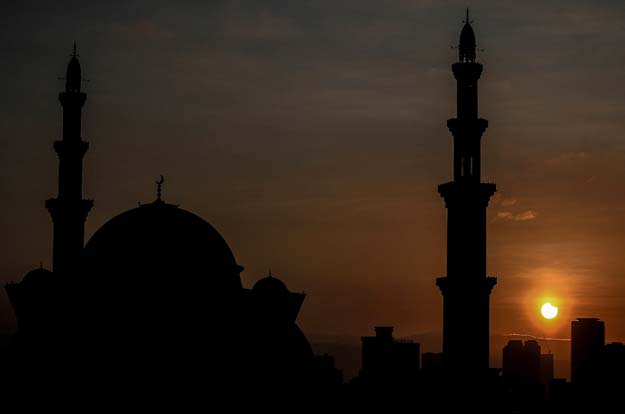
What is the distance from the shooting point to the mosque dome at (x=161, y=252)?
151ft

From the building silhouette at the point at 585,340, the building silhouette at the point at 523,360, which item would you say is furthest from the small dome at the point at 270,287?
the building silhouette at the point at 523,360

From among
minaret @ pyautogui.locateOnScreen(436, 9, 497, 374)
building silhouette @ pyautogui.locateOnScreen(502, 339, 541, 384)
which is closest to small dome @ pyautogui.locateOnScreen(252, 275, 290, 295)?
minaret @ pyautogui.locateOnScreen(436, 9, 497, 374)

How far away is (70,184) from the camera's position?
58.1 metres

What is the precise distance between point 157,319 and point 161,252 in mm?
2902

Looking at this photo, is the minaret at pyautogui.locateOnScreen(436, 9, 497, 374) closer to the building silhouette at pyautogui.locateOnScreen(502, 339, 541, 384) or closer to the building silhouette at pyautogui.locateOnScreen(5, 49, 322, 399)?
the building silhouette at pyautogui.locateOnScreen(5, 49, 322, 399)

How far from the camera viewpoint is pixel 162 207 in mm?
47875

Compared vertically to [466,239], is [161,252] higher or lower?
lower

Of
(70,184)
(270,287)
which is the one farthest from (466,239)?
(70,184)

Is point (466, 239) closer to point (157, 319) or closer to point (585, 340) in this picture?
point (157, 319)

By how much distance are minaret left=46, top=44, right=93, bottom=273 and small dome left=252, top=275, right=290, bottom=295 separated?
11.8 m

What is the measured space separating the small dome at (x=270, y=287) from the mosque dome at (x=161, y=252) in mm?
985

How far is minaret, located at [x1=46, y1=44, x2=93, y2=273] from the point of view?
57188 mm

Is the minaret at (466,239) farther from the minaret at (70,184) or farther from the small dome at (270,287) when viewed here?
the minaret at (70,184)

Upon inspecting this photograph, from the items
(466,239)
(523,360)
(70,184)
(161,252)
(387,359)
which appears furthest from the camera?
(523,360)
